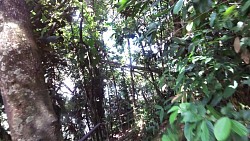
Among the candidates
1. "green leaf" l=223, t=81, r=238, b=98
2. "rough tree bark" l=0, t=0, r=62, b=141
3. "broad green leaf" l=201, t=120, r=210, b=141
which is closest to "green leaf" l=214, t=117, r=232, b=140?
"broad green leaf" l=201, t=120, r=210, b=141

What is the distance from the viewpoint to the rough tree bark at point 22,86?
933mm

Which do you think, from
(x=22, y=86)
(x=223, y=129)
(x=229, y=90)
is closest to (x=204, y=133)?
(x=223, y=129)

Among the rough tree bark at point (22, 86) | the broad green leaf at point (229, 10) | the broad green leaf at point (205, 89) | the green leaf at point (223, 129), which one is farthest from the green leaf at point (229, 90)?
the rough tree bark at point (22, 86)

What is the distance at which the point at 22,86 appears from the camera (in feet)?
3.16

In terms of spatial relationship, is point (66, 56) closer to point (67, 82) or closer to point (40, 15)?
point (67, 82)

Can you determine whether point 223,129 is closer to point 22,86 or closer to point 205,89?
point 205,89

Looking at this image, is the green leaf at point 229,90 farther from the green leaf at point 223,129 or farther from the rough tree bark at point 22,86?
the rough tree bark at point 22,86

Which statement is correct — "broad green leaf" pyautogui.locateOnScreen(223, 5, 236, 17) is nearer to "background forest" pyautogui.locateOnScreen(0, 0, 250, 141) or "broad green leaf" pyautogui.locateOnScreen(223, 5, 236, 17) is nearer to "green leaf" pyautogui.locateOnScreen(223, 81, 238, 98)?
"green leaf" pyautogui.locateOnScreen(223, 81, 238, 98)

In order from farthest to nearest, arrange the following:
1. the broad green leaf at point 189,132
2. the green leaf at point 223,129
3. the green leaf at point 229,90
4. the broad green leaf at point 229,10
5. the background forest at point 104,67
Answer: the background forest at point 104,67, the green leaf at point 229,90, the broad green leaf at point 229,10, the broad green leaf at point 189,132, the green leaf at point 223,129

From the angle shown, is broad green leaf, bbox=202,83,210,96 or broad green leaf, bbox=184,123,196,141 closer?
broad green leaf, bbox=184,123,196,141

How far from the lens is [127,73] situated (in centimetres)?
339

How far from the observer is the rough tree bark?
0.93 metres

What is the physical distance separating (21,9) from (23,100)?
414 millimetres

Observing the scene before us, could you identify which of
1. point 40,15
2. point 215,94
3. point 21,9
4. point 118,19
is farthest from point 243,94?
point 118,19
